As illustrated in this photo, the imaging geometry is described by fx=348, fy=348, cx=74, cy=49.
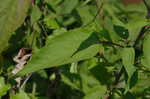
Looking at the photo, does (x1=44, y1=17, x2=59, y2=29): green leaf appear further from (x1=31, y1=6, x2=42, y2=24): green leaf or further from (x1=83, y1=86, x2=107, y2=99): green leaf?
(x1=83, y1=86, x2=107, y2=99): green leaf

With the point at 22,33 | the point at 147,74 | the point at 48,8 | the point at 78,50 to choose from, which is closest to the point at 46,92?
the point at 22,33

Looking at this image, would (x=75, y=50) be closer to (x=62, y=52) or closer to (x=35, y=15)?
(x=62, y=52)

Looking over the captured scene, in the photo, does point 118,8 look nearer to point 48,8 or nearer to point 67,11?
point 67,11

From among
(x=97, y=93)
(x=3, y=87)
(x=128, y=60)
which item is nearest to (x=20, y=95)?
(x=3, y=87)

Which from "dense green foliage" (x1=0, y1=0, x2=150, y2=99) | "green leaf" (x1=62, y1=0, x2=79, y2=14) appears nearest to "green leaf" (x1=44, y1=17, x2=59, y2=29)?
"dense green foliage" (x1=0, y1=0, x2=150, y2=99)

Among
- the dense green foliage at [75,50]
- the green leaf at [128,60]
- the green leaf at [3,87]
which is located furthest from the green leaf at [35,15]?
the green leaf at [128,60]

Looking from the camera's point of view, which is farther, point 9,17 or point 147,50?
point 147,50
